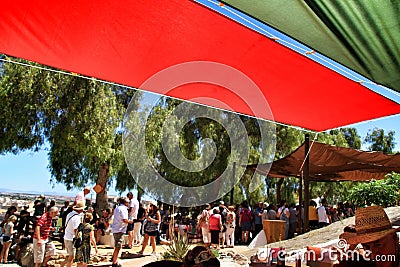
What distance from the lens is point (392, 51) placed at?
1940 mm

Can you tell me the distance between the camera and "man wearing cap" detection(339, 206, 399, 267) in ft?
6.93

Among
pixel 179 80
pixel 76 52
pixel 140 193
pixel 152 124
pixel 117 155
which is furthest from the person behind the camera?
pixel 140 193

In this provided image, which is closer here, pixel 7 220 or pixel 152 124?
pixel 7 220

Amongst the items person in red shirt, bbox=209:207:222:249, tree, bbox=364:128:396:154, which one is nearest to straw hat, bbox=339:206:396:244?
person in red shirt, bbox=209:207:222:249

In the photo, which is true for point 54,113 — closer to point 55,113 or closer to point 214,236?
point 55,113

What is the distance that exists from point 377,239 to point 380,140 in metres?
35.6

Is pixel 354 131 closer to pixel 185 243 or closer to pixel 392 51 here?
pixel 185 243

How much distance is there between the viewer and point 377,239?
6.91 feet

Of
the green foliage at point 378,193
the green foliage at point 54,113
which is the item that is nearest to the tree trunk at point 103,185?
the green foliage at point 54,113

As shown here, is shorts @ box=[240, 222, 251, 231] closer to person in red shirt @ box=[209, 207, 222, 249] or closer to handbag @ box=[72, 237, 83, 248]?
person in red shirt @ box=[209, 207, 222, 249]

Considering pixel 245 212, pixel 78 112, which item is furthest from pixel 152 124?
pixel 245 212

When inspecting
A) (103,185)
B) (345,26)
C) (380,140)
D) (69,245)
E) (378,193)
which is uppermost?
(380,140)

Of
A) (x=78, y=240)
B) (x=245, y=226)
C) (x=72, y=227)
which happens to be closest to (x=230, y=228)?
(x=245, y=226)

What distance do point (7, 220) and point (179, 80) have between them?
6.84 meters
